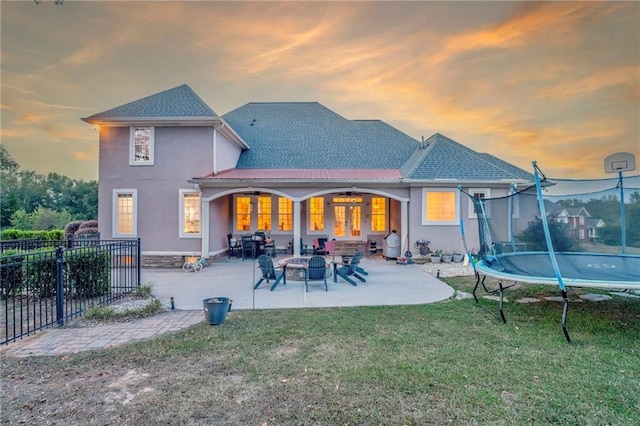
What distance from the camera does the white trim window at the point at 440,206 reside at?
11984mm

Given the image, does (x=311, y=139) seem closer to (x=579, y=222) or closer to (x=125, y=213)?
(x=125, y=213)

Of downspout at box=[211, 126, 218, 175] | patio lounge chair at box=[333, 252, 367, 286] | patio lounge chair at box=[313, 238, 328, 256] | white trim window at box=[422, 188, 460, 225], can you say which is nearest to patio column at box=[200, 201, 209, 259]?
downspout at box=[211, 126, 218, 175]

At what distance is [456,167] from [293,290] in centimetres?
914

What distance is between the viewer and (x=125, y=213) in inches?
474

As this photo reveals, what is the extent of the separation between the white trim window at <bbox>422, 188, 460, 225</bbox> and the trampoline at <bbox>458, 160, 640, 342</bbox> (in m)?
4.65

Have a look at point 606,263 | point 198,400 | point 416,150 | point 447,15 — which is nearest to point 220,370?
point 198,400

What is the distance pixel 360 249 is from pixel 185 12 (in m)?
12.2

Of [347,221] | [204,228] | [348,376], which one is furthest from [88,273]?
[347,221]

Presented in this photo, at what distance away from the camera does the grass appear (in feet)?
8.89

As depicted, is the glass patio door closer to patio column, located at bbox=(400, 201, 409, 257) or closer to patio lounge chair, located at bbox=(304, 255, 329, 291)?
patio column, located at bbox=(400, 201, 409, 257)

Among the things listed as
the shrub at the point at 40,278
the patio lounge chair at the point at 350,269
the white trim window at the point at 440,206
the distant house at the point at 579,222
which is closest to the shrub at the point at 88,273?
the shrub at the point at 40,278

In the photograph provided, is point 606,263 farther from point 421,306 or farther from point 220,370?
point 220,370

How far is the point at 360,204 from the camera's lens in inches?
591

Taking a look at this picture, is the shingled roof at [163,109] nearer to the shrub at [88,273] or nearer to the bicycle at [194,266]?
the bicycle at [194,266]
